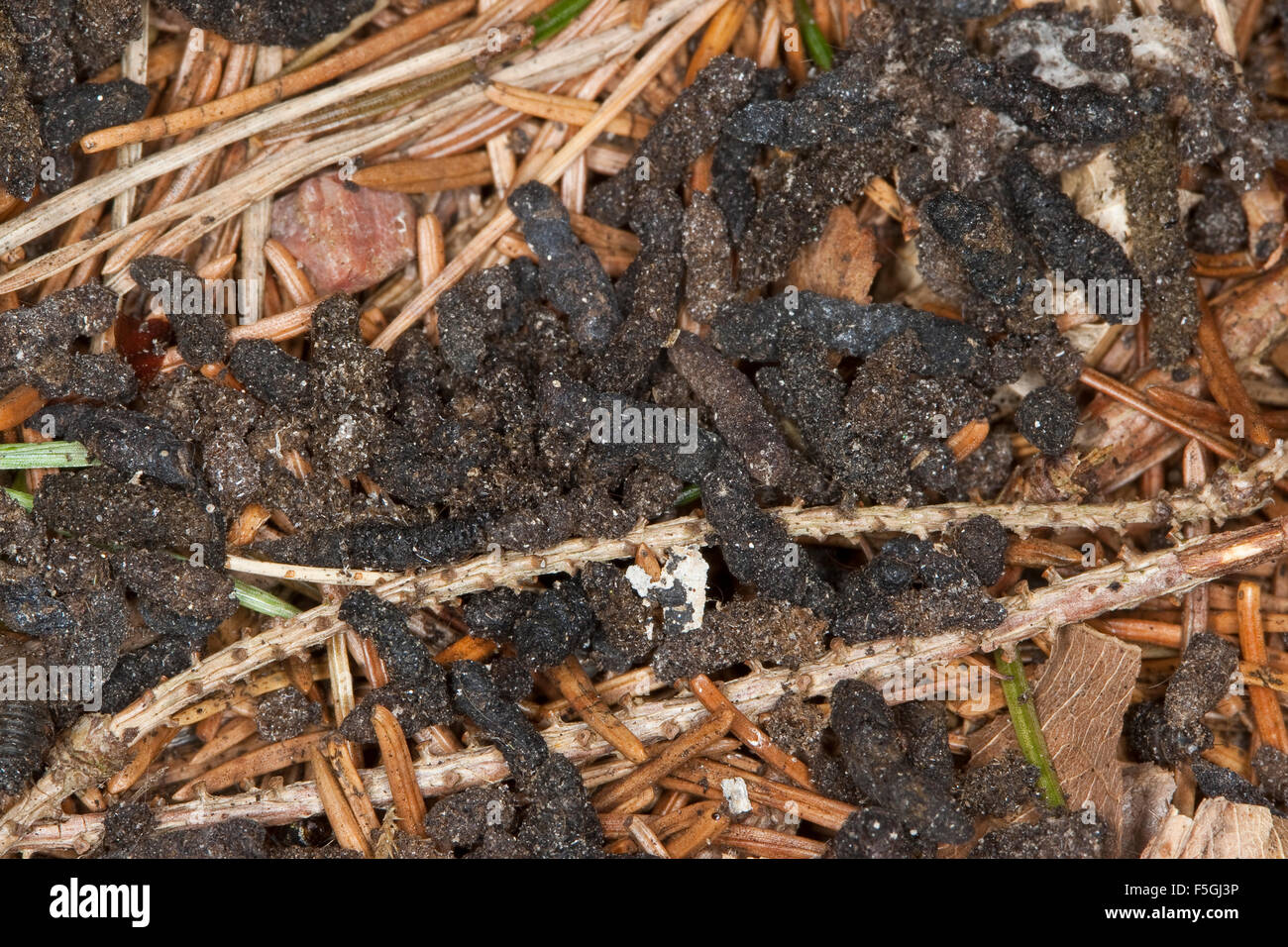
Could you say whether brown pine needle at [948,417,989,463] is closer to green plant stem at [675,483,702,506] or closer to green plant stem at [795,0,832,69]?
green plant stem at [675,483,702,506]

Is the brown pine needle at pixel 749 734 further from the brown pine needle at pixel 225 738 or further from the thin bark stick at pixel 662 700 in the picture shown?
the brown pine needle at pixel 225 738

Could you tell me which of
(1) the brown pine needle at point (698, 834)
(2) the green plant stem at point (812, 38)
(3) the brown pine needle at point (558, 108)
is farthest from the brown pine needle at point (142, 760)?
(2) the green plant stem at point (812, 38)

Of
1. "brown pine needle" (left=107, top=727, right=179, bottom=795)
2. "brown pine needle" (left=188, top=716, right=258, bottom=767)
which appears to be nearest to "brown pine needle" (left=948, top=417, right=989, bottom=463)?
"brown pine needle" (left=188, top=716, right=258, bottom=767)

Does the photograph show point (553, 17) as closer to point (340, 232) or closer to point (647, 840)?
point (340, 232)

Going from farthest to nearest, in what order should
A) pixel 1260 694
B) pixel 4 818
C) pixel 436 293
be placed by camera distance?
pixel 436 293
pixel 1260 694
pixel 4 818

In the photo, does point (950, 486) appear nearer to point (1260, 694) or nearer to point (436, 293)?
point (1260, 694)

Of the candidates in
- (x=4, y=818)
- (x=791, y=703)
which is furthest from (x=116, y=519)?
(x=791, y=703)
